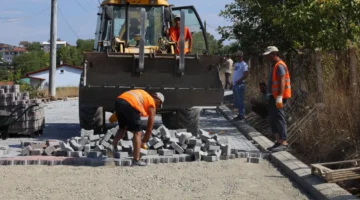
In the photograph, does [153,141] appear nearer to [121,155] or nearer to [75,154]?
[121,155]

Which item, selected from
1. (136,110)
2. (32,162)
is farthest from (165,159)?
(32,162)

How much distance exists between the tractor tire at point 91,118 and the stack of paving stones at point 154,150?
1.87 meters

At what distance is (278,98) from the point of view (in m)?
10.1

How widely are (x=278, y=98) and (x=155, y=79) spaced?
8.35 ft

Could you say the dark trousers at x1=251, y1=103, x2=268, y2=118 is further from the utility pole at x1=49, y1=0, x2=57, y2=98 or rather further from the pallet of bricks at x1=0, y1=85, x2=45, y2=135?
the utility pole at x1=49, y1=0, x2=57, y2=98

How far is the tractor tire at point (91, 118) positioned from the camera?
11891mm

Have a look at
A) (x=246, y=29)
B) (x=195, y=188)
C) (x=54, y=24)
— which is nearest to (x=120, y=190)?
(x=195, y=188)

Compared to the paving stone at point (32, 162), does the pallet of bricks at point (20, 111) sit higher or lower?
higher

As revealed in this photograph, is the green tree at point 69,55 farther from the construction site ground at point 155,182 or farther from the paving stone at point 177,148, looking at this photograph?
the construction site ground at point 155,182

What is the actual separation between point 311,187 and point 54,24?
891 inches

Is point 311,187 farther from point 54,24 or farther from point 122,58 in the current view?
point 54,24

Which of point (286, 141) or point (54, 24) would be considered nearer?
point (286, 141)

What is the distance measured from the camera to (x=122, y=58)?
11250 millimetres

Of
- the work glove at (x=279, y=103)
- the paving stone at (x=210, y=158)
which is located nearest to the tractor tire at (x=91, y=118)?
the paving stone at (x=210, y=158)
